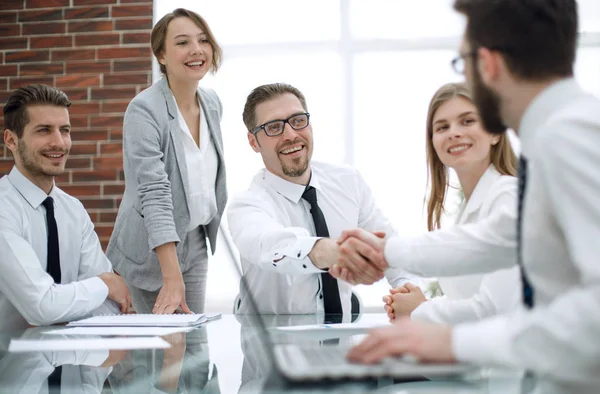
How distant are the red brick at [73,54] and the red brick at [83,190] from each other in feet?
2.80

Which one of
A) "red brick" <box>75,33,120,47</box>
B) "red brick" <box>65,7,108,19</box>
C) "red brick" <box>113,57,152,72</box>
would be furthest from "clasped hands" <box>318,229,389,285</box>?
"red brick" <box>65,7,108,19</box>

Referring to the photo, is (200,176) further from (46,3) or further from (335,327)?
(46,3)

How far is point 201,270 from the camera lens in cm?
260

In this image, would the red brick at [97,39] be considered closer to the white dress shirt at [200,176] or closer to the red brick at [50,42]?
the red brick at [50,42]

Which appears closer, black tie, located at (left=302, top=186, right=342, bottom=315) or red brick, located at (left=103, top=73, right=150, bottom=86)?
black tie, located at (left=302, top=186, right=342, bottom=315)

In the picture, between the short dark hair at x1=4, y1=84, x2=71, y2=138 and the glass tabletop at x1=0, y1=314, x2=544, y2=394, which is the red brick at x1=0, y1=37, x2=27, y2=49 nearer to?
the short dark hair at x1=4, y1=84, x2=71, y2=138

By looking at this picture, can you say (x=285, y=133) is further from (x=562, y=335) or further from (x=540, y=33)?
(x=562, y=335)

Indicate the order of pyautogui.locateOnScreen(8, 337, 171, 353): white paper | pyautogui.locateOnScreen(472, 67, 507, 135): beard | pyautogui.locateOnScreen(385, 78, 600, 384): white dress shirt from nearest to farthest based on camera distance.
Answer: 1. pyautogui.locateOnScreen(385, 78, 600, 384): white dress shirt
2. pyautogui.locateOnScreen(472, 67, 507, 135): beard
3. pyautogui.locateOnScreen(8, 337, 171, 353): white paper

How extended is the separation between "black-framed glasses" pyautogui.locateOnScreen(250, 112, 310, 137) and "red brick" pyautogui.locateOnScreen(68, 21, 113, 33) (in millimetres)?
2365

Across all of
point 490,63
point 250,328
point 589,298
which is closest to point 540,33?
point 490,63

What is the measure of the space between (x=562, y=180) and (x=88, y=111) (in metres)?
3.92

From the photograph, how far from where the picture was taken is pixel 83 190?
418 centimetres

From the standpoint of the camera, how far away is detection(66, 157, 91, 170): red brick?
419 cm

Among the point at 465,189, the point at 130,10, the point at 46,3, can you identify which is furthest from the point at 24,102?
the point at 46,3
